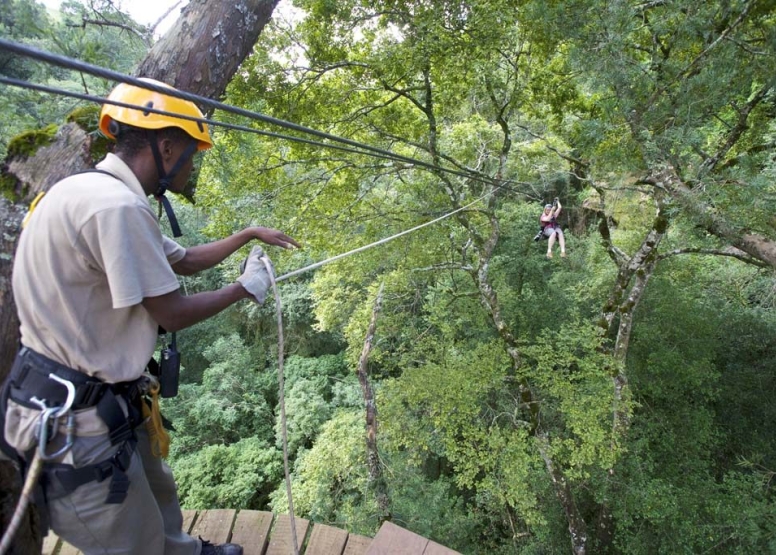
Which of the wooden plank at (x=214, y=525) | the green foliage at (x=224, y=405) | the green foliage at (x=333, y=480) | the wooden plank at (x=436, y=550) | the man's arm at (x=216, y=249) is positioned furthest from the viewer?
the green foliage at (x=224, y=405)

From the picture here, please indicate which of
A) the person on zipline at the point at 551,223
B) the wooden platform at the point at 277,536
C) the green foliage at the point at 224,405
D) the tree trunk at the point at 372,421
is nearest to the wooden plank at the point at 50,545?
the wooden platform at the point at 277,536

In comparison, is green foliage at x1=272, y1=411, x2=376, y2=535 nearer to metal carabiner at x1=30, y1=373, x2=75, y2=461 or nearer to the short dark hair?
metal carabiner at x1=30, y1=373, x2=75, y2=461

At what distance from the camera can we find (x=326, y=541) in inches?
85.7

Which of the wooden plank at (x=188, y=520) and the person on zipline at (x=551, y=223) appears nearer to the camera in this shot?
the wooden plank at (x=188, y=520)

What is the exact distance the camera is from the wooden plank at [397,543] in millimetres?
1975

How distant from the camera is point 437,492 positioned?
7969mm

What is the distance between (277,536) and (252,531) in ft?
0.44

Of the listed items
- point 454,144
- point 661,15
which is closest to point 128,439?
point 661,15

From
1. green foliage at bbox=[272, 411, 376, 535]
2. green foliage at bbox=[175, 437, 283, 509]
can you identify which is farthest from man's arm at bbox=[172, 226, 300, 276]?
green foliage at bbox=[175, 437, 283, 509]

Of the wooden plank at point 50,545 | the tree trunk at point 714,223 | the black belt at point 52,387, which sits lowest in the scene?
the wooden plank at point 50,545

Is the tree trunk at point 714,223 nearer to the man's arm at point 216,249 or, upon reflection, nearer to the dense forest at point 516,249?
the dense forest at point 516,249

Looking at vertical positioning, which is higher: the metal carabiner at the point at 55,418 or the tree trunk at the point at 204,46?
→ the tree trunk at the point at 204,46

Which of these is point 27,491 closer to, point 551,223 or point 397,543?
point 397,543

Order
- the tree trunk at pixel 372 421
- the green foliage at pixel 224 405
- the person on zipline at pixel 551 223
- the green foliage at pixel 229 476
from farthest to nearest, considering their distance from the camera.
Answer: the green foliage at pixel 224 405 → the green foliage at pixel 229 476 → the tree trunk at pixel 372 421 → the person on zipline at pixel 551 223
